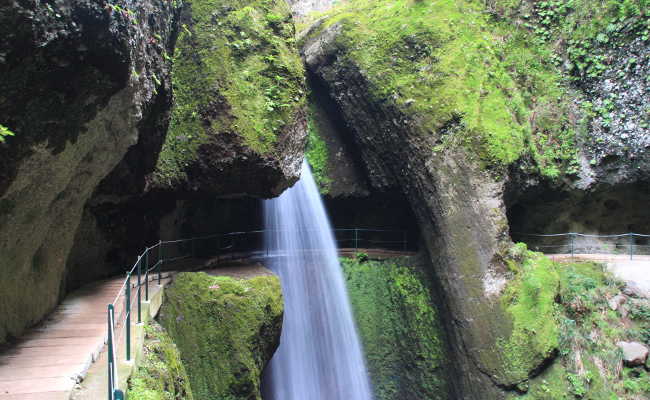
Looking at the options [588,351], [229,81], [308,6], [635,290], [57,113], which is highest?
[308,6]

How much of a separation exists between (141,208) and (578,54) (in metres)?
11.0

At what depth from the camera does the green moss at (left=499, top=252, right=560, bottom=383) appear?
25.9ft

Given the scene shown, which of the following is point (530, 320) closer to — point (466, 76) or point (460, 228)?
point (460, 228)

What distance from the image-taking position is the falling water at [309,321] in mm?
10016

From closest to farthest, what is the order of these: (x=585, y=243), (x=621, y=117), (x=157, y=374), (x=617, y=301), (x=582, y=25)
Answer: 1. (x=157, y=374)
2. (x=617, y=301)
3. (x=621, y=117)
4. (x=582, y=25)
5. (x=585, y=243)

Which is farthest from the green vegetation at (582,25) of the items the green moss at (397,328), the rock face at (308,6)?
the green moss at (397,328)

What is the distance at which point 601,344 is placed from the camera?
8234 mm

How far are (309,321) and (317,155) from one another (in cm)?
Result: 472

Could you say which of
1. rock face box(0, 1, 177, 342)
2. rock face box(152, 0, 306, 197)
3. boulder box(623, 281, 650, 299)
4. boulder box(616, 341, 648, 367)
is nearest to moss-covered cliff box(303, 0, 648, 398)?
boulder box(616, 341, 648, 367)

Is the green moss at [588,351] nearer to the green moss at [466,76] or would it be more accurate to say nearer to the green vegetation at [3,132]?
the green moss at [466,76]

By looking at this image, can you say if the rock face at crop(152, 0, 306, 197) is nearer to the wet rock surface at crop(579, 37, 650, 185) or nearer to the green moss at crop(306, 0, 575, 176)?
the green moss at crop(306, 0, 575, 176)

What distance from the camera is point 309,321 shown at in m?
10.5

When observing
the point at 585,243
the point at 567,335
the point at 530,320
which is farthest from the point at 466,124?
the point at 585,243

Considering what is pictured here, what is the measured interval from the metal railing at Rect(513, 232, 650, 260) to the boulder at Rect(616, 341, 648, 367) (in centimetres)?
289
